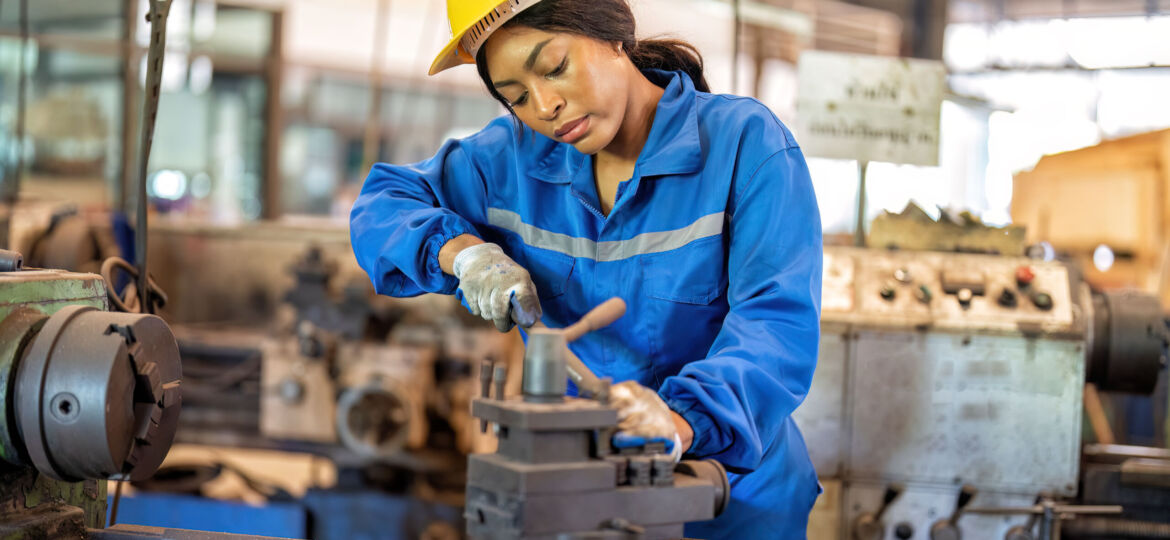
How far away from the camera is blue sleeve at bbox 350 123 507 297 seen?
4.04 ft

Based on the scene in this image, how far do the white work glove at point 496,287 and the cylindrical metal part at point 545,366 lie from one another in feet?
0.65

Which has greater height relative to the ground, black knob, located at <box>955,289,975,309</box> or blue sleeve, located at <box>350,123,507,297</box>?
blue sleeve, located at <box>350,123,507,297</box>

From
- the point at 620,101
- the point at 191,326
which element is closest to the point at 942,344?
the point at 620,101

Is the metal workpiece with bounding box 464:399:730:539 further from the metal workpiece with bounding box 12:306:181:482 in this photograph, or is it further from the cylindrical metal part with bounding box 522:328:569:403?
the metal workpiece with bounding box 12:306:181:482

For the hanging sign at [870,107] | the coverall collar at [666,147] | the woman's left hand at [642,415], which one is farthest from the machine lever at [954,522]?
the woman's left hand at [642,415]

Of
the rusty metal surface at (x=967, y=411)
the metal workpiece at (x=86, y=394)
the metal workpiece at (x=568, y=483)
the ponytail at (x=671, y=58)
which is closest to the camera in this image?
the metal workpiece at (x=568, y=483)

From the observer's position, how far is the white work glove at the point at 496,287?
1025 millimetres

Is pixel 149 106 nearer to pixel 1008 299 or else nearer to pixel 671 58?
pixel 671 58

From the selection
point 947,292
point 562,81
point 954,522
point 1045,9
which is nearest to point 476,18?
point 562,81

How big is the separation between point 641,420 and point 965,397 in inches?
42.8

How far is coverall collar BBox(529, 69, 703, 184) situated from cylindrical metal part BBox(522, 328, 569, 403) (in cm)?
41

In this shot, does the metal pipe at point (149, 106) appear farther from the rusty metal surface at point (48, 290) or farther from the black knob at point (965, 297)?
the black knob at point (965, 297)

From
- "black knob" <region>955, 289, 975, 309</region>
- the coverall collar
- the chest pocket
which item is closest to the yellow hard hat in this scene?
the coverall collar

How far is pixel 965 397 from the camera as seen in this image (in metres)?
1.73
